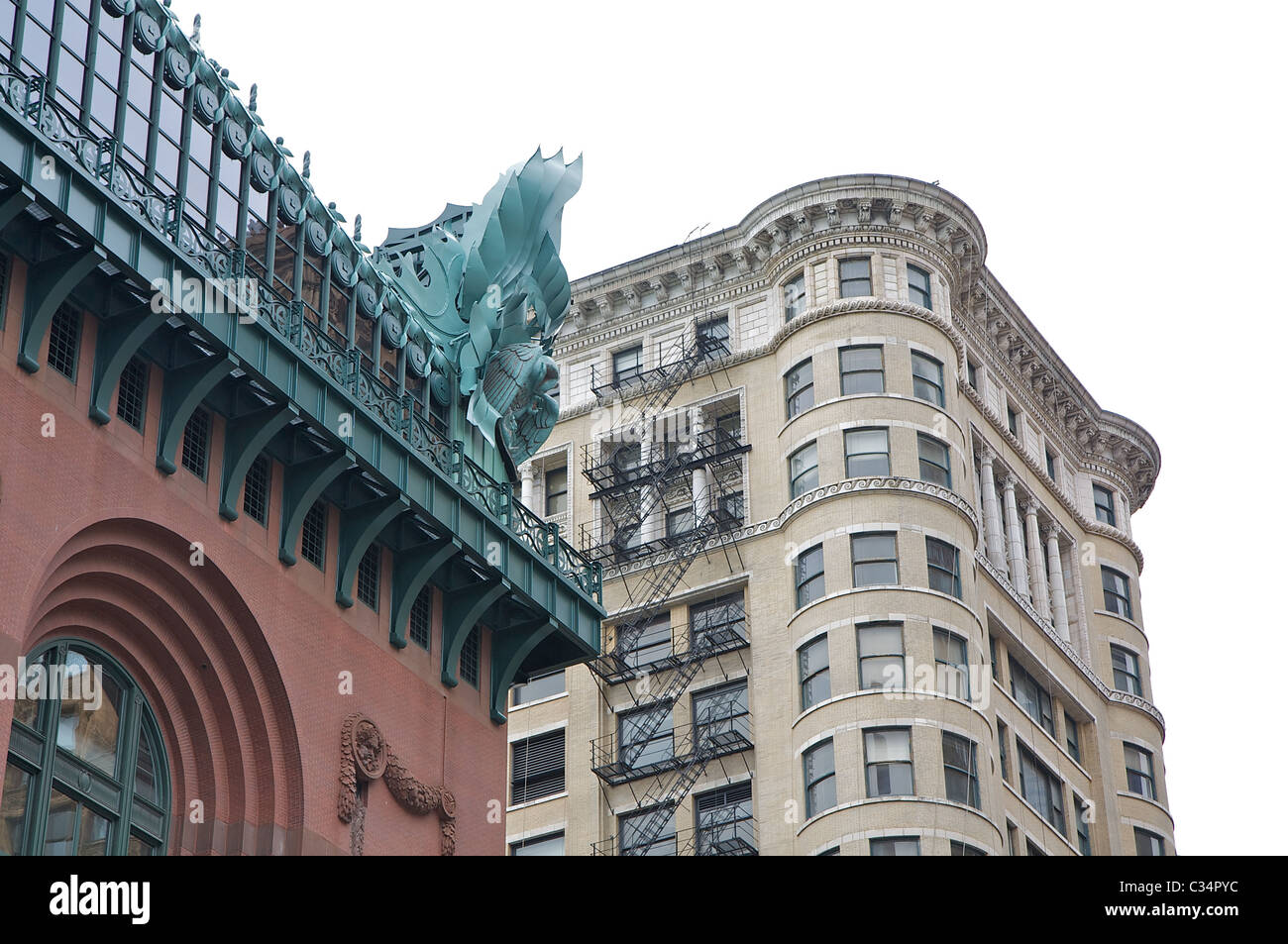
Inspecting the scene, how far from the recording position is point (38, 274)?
123 ft

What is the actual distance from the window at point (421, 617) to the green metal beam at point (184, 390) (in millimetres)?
7189

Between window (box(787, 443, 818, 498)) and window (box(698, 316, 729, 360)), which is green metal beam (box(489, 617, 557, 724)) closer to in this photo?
A: window (box(787, 443, 818, 498))

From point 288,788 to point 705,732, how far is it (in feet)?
111

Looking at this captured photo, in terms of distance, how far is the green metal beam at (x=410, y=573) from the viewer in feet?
146

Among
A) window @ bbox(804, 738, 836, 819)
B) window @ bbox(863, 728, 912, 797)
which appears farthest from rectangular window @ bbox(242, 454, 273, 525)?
window @ bbox(804, 738, 836, 819)

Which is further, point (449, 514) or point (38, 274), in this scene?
point (449, 514)

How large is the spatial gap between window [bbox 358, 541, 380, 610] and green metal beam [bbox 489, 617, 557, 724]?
13.4 feet

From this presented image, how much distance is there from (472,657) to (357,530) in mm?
4713

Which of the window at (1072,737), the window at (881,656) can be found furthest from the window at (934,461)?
the window at (1072,737)
